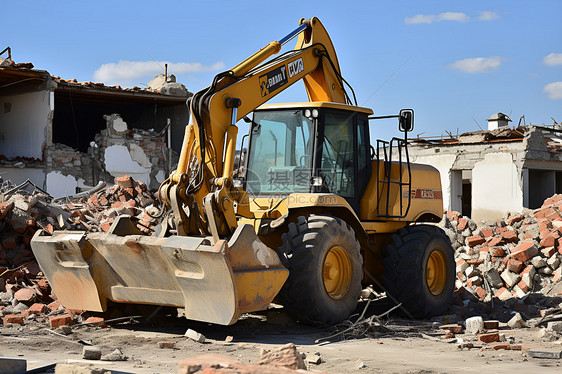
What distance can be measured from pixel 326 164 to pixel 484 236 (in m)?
7.35

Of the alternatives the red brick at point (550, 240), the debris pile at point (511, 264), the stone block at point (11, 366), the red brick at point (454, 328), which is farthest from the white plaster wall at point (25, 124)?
the stone block at point (11, 366)

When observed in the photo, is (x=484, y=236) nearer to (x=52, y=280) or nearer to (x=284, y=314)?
(x=284, y=314)

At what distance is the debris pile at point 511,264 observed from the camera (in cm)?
1215

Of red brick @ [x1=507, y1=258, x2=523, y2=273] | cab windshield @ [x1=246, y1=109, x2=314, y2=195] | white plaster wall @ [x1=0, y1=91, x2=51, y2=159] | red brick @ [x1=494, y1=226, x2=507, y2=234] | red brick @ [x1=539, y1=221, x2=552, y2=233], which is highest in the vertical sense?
white plaster wall @ [x1=0, y1=91, x2=51, y2=159]

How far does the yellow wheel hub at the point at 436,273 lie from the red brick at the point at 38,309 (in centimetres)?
540

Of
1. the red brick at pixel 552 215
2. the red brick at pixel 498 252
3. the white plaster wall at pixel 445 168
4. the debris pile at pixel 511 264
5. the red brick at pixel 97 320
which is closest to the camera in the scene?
the red brick at pixel 97 320

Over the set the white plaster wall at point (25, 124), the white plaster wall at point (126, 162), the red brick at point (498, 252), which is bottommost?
the red brick at point (498, 252)

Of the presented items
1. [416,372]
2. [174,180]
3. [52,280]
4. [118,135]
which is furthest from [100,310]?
[118,135]

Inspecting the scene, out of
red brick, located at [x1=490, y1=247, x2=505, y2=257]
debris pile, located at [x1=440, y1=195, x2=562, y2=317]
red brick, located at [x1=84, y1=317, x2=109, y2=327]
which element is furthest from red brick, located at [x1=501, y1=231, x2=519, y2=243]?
red brick, located at [x1=84, y1=317, x2=109, y2=327]

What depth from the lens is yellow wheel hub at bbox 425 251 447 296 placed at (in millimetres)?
10531

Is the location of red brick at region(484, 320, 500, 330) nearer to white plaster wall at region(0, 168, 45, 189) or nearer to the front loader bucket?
the front loader bucket

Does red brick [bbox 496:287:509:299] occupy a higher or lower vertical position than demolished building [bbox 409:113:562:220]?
lower

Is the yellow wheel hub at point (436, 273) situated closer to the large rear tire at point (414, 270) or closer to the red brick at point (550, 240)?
the large rear tire at point (414, 270)

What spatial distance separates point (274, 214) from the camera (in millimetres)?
8602
